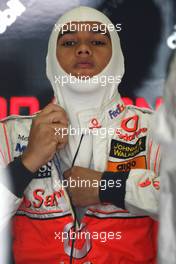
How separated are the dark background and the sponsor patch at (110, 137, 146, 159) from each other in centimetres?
9

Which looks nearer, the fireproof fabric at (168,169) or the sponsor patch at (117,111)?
the fireproof fabric at (168,169)

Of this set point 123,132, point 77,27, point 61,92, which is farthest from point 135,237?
point 77,27

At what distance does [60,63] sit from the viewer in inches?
39.9

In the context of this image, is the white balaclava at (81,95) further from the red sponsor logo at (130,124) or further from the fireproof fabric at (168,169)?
the fireproof fabric at (168,169)

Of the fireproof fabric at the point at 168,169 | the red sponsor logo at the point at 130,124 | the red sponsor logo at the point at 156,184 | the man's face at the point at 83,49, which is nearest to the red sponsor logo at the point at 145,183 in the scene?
the red sponsor logo at the point at 156,184

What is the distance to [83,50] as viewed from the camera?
3.26ft

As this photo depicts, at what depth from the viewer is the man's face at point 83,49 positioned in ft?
3.27

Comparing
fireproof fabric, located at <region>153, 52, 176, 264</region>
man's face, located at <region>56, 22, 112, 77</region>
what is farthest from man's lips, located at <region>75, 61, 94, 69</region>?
fireproof fabric, located at <region>153, 52, 176, 264</region>

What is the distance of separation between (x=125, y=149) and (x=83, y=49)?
22 cm

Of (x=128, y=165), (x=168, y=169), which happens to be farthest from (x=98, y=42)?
(x=168, y=169)

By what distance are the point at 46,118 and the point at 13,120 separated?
77mm

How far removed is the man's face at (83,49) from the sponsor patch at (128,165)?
0.19 m

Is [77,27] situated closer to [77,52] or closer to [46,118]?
[77,52]

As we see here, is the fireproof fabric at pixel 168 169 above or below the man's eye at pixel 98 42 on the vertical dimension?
below
